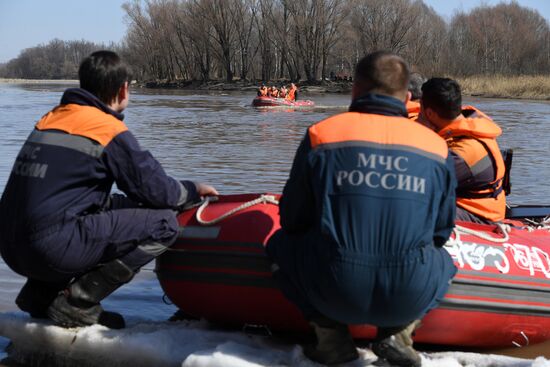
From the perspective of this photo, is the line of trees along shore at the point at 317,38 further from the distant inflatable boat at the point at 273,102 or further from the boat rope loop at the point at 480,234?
the boat rope loop at the point at 480,234

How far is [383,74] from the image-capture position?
3.20 meters

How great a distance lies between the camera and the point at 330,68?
8031cm

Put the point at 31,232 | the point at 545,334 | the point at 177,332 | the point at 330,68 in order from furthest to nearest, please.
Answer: the point at 330,68 < the point at 545,334 < the point at 177,332 < the point at 31,232

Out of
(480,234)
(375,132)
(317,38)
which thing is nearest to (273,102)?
(480,234)

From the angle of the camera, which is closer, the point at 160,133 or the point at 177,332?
the point at 177,332

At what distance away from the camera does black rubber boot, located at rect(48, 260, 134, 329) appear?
377cm

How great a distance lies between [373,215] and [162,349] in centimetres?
129

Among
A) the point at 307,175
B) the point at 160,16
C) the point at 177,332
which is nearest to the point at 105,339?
the point at 177,332

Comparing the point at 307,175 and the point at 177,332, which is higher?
the point at 307,175

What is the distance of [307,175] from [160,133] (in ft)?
49.7

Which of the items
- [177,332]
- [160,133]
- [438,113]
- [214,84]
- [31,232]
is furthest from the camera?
[214,84]

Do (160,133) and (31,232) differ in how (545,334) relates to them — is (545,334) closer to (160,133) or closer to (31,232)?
(31,232)

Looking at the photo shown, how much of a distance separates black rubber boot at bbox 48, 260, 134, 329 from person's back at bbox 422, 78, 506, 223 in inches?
74.8

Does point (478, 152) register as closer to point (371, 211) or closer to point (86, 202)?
point (371, 211)
